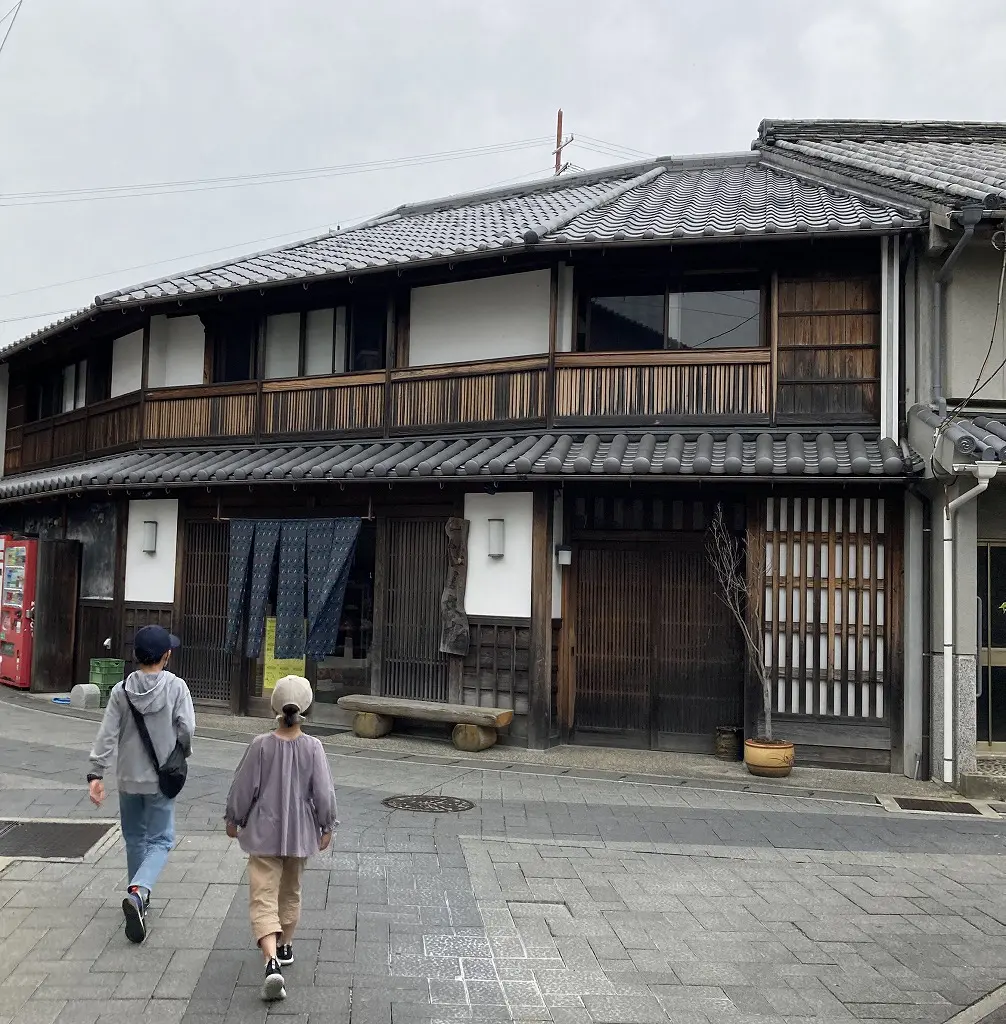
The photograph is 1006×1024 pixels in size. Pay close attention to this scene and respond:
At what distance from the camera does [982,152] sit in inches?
598

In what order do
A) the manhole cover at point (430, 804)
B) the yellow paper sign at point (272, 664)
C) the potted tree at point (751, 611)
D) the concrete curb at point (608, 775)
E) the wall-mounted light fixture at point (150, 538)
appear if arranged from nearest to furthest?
the manhole cover at point (430, 804) → the concrete curb at point (608, 775) → the potted tree at point (751, 611) → the yellow paper sign at point (272, 664) → the wall-mounted light fixture at point (150, 538)

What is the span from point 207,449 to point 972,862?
11.9 m

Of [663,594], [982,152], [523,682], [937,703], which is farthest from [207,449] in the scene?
[982,152]

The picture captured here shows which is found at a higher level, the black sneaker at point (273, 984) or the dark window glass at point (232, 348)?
the dark window glass at point (232, 348)

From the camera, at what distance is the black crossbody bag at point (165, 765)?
567 centimetres

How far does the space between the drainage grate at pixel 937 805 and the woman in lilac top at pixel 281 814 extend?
685 centimetres

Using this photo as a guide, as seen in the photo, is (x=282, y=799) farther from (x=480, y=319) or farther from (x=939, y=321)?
(x=939, y=321)

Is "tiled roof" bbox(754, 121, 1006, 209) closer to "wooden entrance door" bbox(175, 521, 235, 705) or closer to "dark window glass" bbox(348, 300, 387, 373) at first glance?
"dark window glass" bbox(348, 300, 387, 373)

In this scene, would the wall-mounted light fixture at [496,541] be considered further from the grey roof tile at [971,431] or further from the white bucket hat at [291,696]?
the white bucket hat at [291,696]

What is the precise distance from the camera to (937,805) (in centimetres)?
980

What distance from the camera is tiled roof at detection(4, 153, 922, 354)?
11.7 meters

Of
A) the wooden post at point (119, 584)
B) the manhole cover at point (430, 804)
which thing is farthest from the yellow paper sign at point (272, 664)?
the manhole cover at point (430, 804)

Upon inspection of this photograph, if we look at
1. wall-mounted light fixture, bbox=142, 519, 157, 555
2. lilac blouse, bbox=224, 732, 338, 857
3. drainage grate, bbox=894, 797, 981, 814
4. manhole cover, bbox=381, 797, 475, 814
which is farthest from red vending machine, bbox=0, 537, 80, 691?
drainage grate, bbox=894, 797, 981, 814

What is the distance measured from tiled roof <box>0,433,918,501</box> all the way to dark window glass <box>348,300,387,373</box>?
135 cm
